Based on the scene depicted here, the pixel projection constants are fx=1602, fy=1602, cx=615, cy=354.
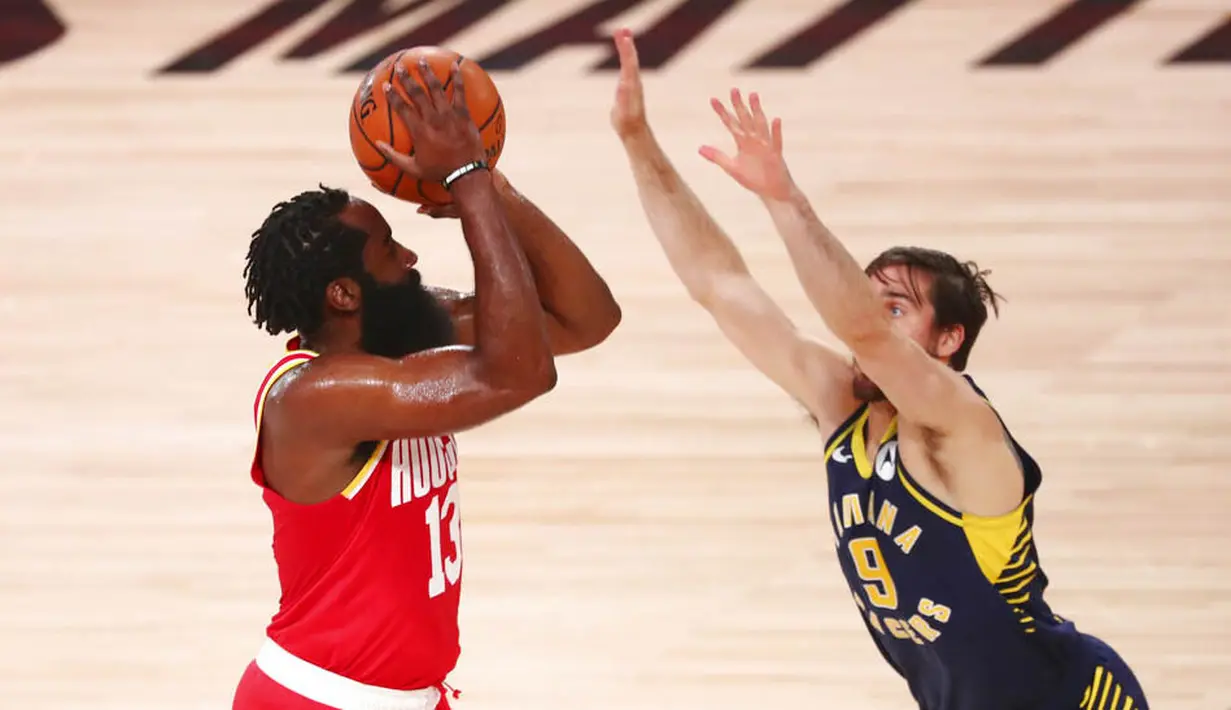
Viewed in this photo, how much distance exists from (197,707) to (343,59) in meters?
4.21

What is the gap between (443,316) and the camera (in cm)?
319

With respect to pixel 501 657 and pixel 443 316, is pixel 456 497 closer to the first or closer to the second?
pixel 443 316

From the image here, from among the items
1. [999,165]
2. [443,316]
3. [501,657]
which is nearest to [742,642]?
[501,657]

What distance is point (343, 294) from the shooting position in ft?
9.77

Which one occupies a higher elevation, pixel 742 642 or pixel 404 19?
pixel 404 19

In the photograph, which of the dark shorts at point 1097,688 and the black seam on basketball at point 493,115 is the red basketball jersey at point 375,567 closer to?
the black seam on basketball at point 493,115

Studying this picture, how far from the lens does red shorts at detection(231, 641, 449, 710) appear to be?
3096 mm

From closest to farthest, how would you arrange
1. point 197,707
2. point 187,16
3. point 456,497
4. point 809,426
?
point 456,497 < point 197,707 < point 809,426 < point 187,16

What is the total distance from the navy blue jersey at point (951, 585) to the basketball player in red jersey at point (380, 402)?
749 millimetres


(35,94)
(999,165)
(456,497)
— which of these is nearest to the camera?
(456,497)

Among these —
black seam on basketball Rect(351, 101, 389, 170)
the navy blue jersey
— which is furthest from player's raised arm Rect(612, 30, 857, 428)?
black seam on basketball Rect(351, 101, 389, 170)

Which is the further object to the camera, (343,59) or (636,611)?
(343,59)

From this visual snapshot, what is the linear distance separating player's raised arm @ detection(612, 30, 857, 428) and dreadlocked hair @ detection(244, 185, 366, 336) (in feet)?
2.74

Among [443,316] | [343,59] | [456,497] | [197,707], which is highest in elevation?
[443,316]
